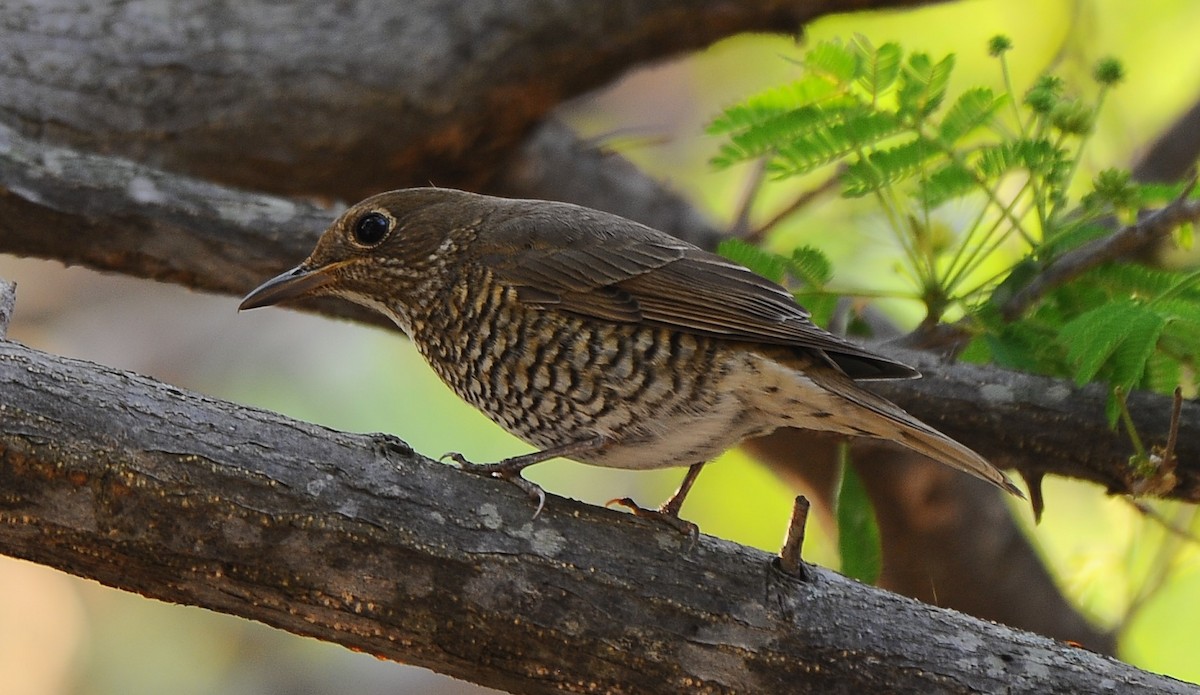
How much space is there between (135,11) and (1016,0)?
4.91 meters

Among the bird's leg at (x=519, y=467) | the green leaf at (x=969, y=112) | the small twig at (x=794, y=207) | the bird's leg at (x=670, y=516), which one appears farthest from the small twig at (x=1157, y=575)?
the bird's leg at (x=519, y=467)

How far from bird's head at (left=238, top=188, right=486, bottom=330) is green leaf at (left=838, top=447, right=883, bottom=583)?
1.37 meters

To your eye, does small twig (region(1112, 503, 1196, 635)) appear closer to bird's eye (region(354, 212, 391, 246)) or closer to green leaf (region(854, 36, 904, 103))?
green leaf (region(854, 36, 904, 103))

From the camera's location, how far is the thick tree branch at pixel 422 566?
2439 millimetres

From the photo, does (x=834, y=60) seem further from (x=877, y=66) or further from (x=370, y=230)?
(x=370, y=230)

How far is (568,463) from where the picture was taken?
330 inches

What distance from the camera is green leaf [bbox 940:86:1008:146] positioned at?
340 centimetres

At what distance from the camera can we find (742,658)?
265cm

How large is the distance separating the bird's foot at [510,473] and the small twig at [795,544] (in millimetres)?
543

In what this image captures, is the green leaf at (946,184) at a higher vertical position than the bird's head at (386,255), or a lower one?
higher

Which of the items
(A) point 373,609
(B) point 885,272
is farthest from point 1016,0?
(A) point 373,609

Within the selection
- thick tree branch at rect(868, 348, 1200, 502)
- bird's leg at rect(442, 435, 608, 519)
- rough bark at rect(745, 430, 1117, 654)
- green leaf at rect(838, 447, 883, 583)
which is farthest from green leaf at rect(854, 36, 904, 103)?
rough bark at rect(745, 430, 1117, 654)

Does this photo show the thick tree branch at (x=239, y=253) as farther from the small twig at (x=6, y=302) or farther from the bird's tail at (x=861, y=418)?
the small twig at (x=6, y=302)

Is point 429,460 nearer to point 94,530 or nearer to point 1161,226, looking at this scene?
point 94,530
